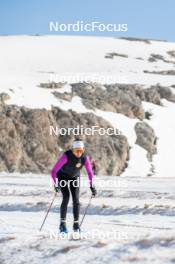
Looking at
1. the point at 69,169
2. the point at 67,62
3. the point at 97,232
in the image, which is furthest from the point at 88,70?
the point at 69,169

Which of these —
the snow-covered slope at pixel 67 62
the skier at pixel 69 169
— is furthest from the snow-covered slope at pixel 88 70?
the skier at pixel 69 169

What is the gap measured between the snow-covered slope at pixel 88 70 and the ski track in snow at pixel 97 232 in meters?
6.62

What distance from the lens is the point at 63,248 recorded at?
32.7 feet

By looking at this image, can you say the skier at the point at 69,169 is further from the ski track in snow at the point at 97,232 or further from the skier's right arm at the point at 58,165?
the ski track in snow at the point at 97,232

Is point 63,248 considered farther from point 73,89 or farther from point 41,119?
point 73,89

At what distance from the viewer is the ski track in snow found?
934cm

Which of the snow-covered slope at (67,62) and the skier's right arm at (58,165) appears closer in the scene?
the skier's right arm at (58,165)

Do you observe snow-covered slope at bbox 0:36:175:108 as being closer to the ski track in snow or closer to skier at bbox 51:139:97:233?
the ski track in snow

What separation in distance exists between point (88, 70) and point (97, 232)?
73.7m

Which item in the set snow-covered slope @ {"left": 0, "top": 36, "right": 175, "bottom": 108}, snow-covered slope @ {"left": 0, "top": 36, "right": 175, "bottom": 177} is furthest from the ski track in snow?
snow-covered slope @ {"left": 0, "top": 36, "right": 175, "bottom": 108}

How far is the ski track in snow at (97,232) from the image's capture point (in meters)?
9.34

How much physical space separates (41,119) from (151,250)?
41476mm

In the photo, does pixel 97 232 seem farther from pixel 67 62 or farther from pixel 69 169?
pixel 67 62

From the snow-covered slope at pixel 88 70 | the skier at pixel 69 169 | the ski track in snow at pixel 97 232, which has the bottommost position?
the ski track in snow at pixel 97 232
